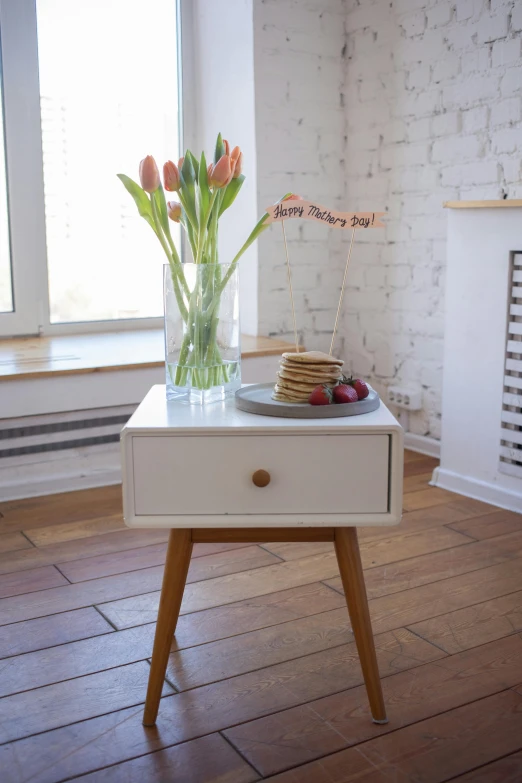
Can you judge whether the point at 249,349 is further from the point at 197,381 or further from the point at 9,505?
the point at 197,381

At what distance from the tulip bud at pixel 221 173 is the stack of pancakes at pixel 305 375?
328 millimetres

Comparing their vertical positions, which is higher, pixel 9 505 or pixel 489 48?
pixel 489 48

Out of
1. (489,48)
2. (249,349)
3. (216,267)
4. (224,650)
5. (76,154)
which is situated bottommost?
(224,650)

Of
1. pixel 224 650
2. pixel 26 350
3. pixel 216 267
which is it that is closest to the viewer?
pixel 216 267

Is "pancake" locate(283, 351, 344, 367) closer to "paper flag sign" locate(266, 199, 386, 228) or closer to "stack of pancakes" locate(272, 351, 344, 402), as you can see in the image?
"stack of pancakes" locate(272, 351, 344, 402)

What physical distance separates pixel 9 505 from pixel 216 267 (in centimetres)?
149

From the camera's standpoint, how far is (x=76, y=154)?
340 cm

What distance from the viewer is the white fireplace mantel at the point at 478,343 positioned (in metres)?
2.53

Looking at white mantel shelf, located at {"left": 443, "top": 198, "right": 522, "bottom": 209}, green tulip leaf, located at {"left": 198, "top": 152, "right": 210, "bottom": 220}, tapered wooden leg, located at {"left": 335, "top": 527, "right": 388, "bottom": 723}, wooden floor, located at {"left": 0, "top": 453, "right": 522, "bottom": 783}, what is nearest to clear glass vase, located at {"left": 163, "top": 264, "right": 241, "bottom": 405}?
green tulip leaf, located at {"left": 198, "top": 152, "right": 210, "bottom": 220}

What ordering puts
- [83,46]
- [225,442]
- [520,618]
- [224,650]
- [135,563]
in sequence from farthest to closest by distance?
1. [83,46]
2. [135,563]
3. [520,618]
4. [224,650]
5. [225,442]

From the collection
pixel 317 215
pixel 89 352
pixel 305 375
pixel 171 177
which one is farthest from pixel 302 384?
pixel 89 352

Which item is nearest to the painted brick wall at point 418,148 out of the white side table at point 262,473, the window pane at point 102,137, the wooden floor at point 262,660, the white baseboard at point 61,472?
the window pane at point 102,137

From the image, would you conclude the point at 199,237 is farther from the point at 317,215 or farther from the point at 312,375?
the point at 312,375

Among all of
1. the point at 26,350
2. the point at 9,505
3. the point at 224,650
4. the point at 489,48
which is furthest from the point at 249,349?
the point at 224,650
